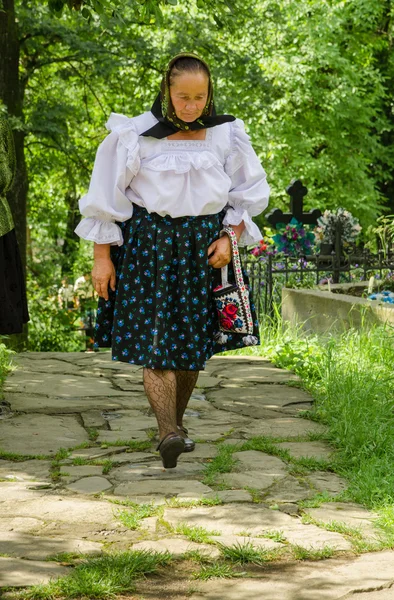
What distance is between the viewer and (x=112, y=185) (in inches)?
168

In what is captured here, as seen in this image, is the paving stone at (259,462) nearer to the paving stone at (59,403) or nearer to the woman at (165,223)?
the woman at (165,223)

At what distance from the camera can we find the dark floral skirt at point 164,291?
4211mm

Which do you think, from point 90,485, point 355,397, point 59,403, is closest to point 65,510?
point 90,485

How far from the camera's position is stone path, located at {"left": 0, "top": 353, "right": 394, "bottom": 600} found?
2973mm

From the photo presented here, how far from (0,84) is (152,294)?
9213 mm

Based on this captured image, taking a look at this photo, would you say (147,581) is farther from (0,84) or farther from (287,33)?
(287,33)

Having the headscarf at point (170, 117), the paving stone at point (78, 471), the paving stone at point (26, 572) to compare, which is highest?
the headscarf at point (170, 117)

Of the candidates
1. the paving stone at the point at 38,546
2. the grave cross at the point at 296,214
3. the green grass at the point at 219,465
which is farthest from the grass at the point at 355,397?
the grave cross at the point at 296,214

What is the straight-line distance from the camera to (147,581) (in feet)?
9.61

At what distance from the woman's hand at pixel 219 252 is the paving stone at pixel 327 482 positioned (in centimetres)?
104

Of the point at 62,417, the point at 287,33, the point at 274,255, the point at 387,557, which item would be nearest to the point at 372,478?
the point at 387,557

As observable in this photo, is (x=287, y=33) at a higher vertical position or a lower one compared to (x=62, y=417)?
higher

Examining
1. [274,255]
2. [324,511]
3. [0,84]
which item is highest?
[0,84]

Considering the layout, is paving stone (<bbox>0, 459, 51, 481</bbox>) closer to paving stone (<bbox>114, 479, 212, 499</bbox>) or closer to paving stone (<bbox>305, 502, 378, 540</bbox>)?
paving stone (<bbox>114, 479, 212, 499</bbox>)
